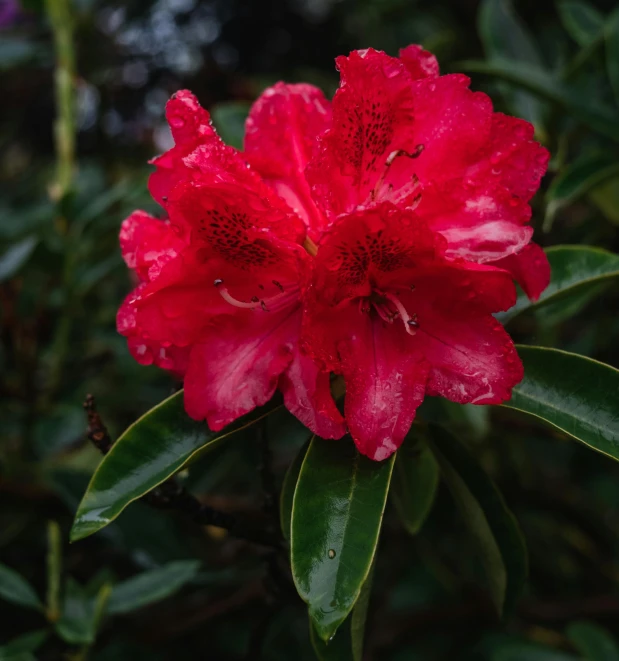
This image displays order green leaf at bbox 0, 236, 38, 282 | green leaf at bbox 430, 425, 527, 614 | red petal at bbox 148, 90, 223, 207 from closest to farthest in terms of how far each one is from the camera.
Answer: red petal at bbox 148, 90, 223, 207 < green leaf at bbox 430, 425, 527, 614 < green leaf at bbox 0, 236, 38, 282

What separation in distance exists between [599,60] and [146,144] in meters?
1.56

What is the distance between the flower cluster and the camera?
0.75 metres

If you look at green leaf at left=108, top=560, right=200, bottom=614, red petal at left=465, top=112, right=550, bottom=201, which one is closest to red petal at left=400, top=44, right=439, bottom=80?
red petal at left=465, top=112, right=550, bottom=201

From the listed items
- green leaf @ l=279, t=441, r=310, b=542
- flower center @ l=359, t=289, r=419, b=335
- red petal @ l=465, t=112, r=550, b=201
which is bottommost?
green leaf @ l=279, t=441, r=310, b=542

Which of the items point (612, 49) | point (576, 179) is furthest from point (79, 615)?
point (612, 49)

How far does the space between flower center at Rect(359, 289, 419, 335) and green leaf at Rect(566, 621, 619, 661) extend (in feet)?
3.51

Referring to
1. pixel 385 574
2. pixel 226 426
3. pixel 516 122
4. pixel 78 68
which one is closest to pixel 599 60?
pixel 516 122

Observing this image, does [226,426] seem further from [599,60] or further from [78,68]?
[78,68]

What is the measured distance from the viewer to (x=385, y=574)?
1778mm

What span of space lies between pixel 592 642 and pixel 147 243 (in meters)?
1.28

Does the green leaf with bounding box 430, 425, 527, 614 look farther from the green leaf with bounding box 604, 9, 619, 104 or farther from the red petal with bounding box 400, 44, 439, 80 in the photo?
the green leaf with bounding box 604, 9, 619, 104

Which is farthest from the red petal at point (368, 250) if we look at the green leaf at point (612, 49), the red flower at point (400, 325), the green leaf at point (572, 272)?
the green leaf at point (612, 49)

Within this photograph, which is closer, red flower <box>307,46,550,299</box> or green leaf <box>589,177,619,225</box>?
red flower <box>307,46,550,299</box>

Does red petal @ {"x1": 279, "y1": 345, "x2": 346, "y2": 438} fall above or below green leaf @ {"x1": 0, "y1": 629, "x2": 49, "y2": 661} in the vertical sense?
above
